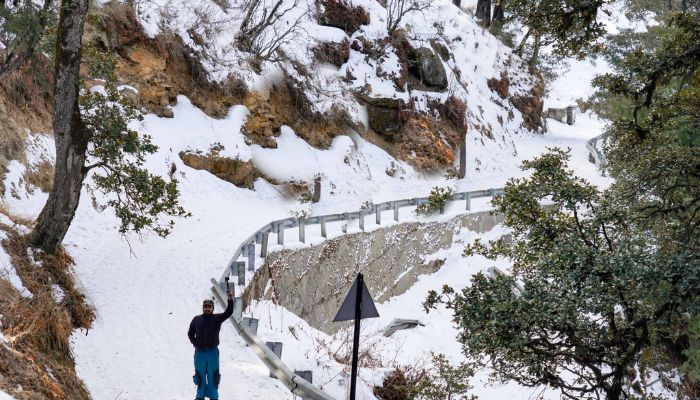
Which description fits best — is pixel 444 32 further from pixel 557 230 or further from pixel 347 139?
pixel 557 230

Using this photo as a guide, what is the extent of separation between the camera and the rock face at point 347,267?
49.7 ft

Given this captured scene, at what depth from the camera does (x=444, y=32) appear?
39.4m

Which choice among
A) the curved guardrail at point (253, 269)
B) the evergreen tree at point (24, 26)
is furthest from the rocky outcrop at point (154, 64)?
the evergreen tree at point (24, 26)

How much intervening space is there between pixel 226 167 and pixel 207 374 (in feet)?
52.5

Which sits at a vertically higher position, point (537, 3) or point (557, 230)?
point (537, 3)

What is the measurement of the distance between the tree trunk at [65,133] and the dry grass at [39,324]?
1.41ft

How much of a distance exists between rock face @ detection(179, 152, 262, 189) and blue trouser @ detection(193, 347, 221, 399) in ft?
49.7

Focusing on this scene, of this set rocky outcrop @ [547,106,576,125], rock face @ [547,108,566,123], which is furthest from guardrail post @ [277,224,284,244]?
rocky outcrop @ [547,106,576,125]

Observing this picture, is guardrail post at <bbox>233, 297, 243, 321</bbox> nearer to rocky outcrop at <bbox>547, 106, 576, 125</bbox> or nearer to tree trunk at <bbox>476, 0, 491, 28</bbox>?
tree trunk at <bbox>476, 0, 491, 28</bbox>

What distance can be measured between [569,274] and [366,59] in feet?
84.6

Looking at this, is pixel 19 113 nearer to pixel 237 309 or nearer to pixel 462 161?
pixel 237 309

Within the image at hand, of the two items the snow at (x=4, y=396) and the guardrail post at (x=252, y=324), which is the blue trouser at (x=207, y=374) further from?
the snow at (x=4, y=396)

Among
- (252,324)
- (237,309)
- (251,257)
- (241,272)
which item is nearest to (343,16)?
(251,257)

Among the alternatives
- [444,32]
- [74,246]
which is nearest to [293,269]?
[74,246]
